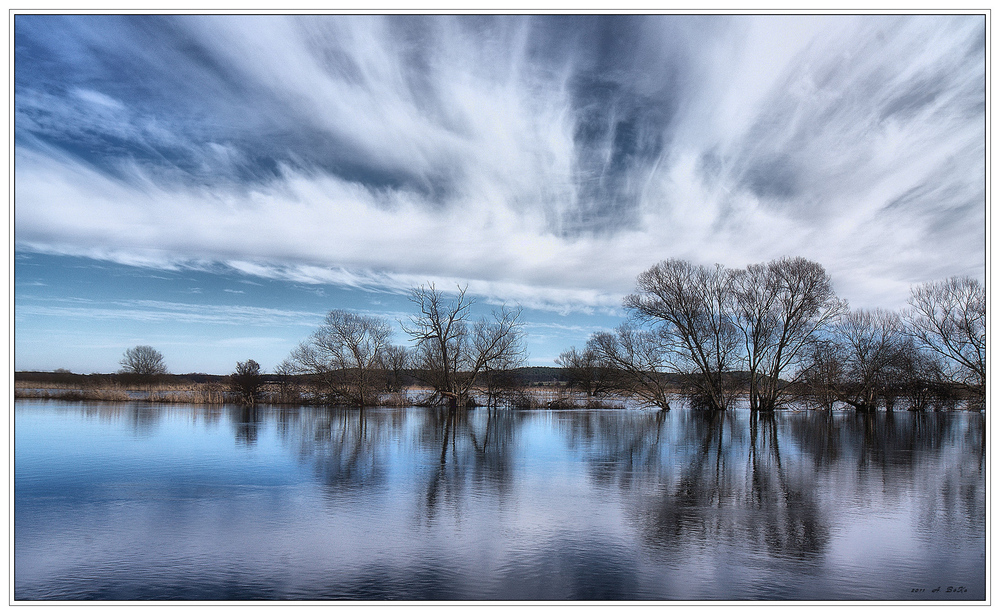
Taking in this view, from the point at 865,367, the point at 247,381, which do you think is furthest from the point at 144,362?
the point at 865,367

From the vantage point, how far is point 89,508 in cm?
791

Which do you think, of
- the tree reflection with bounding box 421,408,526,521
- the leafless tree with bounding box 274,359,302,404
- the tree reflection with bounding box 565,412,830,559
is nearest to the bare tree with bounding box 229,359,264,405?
the leafless tree with bounding box 274,359,302,404

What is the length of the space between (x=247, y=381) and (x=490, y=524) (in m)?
34.9

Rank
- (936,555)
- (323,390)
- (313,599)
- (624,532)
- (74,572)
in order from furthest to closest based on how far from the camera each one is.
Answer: (323,390) < (624,532) < (936,555) < (74,572) < (313,599)

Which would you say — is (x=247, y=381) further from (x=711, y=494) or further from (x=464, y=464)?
(x=711, y=494)

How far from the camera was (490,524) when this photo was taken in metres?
7.04

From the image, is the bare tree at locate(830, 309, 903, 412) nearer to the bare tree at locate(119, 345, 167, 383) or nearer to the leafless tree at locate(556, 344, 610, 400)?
the leafless tree at locate(556, 344, 610, 400)

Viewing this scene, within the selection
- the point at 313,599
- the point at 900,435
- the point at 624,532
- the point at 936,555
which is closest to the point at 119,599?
the point at 313,599

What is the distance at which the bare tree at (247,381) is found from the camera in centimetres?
3762

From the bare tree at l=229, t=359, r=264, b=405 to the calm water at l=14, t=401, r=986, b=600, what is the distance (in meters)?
23.6

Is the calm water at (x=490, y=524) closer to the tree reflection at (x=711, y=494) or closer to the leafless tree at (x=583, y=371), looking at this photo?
the tree reflection at (x=711, y=494)

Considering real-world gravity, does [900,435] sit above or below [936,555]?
below
